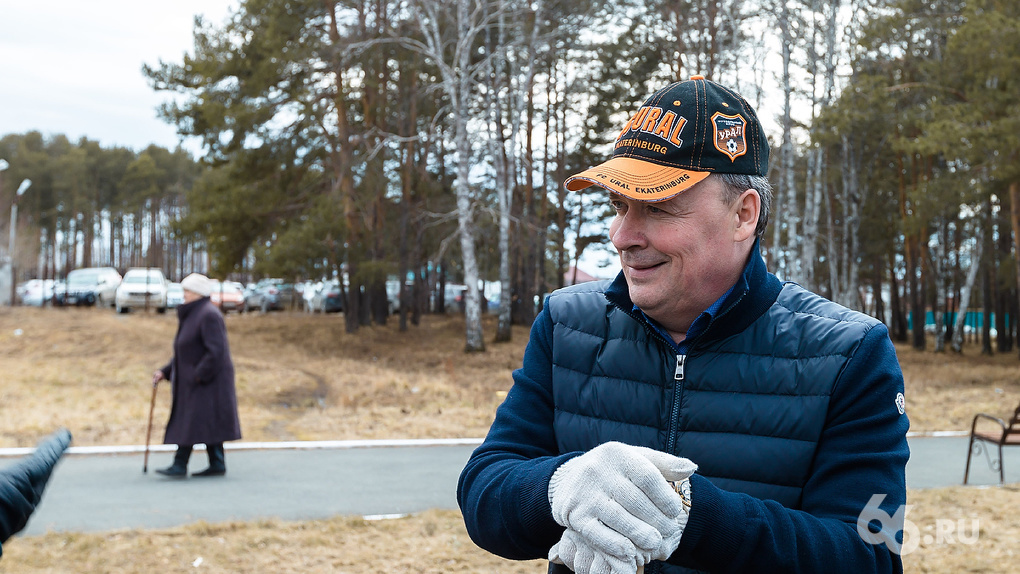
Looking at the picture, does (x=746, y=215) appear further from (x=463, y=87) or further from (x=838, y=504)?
(x=463, y=87)

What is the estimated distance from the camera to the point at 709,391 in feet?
6.16

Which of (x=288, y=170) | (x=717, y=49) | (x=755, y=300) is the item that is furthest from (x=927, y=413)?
(x=288, y=170)

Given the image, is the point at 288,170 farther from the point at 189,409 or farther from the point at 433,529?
the point at 433,529

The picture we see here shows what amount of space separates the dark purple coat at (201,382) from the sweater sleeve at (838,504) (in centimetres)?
709

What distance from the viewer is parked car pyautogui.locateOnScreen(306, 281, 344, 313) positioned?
1427 inches

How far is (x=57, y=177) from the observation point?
2357 inches

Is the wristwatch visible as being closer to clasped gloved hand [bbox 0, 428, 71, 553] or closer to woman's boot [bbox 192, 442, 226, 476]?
clasped gloved hand [bbox 0, 428, 71, 553]

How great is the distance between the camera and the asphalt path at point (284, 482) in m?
6.46

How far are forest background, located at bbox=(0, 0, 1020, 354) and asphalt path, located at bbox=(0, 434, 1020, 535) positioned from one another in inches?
440

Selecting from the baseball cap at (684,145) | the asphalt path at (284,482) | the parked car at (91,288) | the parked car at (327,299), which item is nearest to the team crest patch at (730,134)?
the baseball cap at (684,145)

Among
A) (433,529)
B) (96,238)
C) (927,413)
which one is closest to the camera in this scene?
(433,529)

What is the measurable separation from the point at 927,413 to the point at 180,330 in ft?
35.1

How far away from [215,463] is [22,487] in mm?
5937

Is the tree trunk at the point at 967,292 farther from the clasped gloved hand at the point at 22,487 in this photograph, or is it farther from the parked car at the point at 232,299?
the parked car at the point at 232,299
